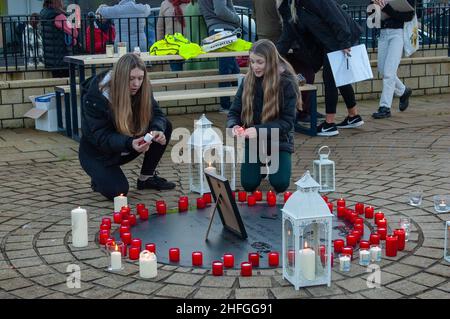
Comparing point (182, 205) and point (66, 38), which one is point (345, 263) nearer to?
point (182, 205)

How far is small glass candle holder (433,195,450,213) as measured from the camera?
6500 millimetres

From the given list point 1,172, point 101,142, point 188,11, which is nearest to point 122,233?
point 101,142

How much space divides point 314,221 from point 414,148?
471 centimetres

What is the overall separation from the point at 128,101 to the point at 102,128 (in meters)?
0.36

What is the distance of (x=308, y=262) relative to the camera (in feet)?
16.0

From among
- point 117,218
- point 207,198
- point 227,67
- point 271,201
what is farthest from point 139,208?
point 227,67

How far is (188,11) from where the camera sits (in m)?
12.2

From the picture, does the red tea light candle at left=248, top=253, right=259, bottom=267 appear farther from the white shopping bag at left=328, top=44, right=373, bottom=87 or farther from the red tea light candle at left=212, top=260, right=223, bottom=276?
the white shopping bag at left=328, top=44, right=373, bottom=87

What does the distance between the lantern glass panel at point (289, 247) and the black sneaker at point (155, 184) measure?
2669 millimetres

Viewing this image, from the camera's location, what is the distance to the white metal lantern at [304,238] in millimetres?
4832

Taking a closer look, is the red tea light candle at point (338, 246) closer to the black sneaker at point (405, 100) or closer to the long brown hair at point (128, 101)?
the long brown hair at point (128, 101)

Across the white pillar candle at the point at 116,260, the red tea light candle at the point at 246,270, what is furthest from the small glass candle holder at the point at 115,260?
the red tea light candle at the point at 246,270

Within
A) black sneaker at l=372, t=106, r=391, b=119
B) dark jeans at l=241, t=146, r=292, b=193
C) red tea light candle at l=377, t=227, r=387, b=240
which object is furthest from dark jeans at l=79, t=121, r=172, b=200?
black sneaker at l=372, t=106, r=391, b=119

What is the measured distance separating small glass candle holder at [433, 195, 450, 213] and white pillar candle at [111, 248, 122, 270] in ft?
8.99
